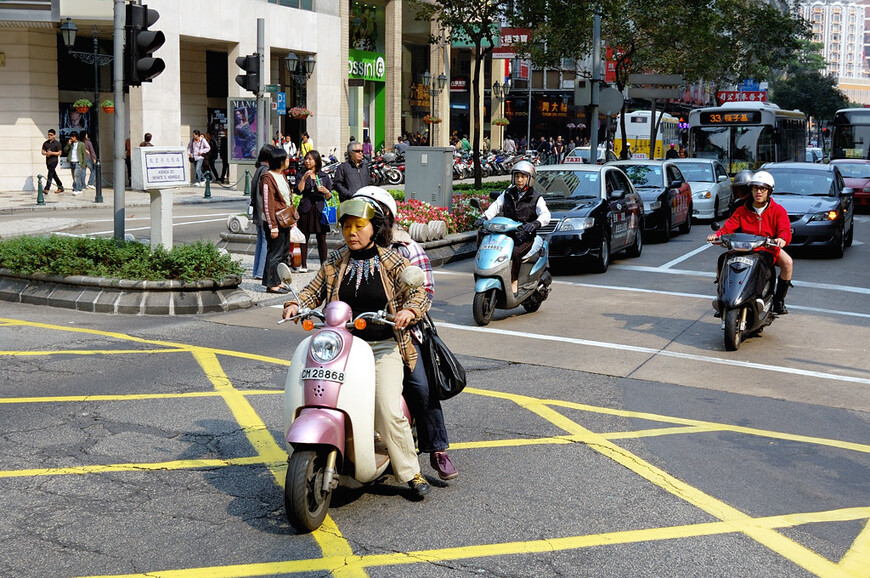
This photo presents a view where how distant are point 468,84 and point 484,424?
5706cm

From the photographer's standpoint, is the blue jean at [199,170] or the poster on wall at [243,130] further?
the blue jean at [199,170]

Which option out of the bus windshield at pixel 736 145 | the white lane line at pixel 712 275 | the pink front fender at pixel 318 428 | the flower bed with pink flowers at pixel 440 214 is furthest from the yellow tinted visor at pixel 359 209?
the bus windshield at pixel 736 145

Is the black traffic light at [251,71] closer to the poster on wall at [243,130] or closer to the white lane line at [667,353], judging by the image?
the poster on wall at [243,130]

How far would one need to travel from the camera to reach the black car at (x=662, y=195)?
20913mm

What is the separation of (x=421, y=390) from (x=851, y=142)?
36308 mm

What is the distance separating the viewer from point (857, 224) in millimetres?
26312

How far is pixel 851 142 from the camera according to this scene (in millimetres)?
38344

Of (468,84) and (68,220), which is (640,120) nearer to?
(468,84)

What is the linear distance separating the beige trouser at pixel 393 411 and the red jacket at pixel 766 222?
6038 millimetres

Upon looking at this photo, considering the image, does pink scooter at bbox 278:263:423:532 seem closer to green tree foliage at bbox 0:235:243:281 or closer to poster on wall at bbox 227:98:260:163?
green tree foliage at bbox 0:235:243:281

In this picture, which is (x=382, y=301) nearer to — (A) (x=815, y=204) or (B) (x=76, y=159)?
(A) (x=815, y=204)

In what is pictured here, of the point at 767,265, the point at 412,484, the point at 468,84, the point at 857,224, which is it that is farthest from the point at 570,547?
the point at 468,84

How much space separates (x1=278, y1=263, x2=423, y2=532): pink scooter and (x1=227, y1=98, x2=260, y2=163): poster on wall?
17745 mm

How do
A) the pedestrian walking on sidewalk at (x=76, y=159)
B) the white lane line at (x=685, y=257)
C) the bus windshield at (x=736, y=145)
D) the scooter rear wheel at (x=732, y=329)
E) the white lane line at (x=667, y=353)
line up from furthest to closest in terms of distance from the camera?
the bus windshield at (x=736, y=145)
the pedestrian walking on sidewalk at (x=76, y=159)
the white lane line at (x=685, y=257)
the scooter rear wheel at (x=732, y=329)
the white lane line at (x=667, y=353)
